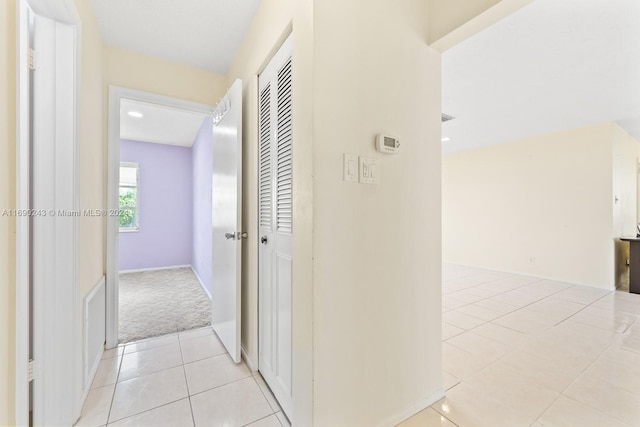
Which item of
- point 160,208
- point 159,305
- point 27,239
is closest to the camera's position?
point 27,239

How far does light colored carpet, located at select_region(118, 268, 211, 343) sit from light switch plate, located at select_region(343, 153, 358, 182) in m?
2.42

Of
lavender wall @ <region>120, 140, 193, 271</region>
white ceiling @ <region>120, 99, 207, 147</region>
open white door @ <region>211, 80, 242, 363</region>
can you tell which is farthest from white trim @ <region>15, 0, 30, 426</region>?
lavender wall @ <region>120, 140, 193, 271</region>

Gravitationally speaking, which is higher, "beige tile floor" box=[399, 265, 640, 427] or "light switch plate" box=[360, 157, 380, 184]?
"light switch plate" box=[360, 157, 380, 184]

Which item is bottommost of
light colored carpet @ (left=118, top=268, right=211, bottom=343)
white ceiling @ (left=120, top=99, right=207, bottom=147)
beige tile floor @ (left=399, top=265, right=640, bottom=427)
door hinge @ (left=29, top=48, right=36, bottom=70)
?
light colored carpet @ (left=118, top=268, right=211, bottom=343)

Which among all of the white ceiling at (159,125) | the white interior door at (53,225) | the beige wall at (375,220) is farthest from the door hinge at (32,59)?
the white ceiling at (159,125)

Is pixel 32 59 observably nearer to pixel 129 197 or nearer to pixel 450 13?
pixel 450 13

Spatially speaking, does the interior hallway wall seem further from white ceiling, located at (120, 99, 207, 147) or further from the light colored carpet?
white ceiling, located at (120, 99, 207, 147)

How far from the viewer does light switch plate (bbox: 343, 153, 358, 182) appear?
3.93 ft

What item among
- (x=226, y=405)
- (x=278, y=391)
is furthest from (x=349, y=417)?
(x=226, y=405)

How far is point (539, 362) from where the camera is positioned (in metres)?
2.00

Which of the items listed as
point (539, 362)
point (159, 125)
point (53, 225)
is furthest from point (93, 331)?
point (159, 125)

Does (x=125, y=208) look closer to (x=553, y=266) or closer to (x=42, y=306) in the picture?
(x=42, y=306)

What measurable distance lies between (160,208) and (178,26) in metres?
4.33

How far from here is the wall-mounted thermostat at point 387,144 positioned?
4.24 feet
